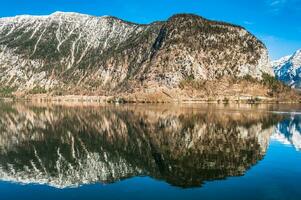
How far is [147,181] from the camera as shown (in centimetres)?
4678

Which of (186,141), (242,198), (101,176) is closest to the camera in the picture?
(242,198)

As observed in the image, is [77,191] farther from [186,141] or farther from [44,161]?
[186,141]

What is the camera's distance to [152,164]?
5647cm

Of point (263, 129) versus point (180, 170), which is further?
point (263, 129)

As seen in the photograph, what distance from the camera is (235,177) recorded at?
4781 cm

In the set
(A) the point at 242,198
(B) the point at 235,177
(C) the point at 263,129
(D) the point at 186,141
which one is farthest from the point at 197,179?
(C) the point at 263,129

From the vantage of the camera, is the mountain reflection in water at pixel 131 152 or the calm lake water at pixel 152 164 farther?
the mountain reflection in water at pixel 131 152

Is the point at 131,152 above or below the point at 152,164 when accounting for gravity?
above

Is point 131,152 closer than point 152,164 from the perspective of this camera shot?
No

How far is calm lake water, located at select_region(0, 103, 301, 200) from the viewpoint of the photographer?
4234 centimetres

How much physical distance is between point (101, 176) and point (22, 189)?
32.5ft

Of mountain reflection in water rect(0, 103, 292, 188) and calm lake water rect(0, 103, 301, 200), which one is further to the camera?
mountain reflection in water rect(0, 103, 292, 188)

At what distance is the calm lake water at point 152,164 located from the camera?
139 ft

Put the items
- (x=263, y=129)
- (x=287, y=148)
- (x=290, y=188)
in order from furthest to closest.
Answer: (x=263, y=129) < (x=287, y=148) < (x=290, y=188)
